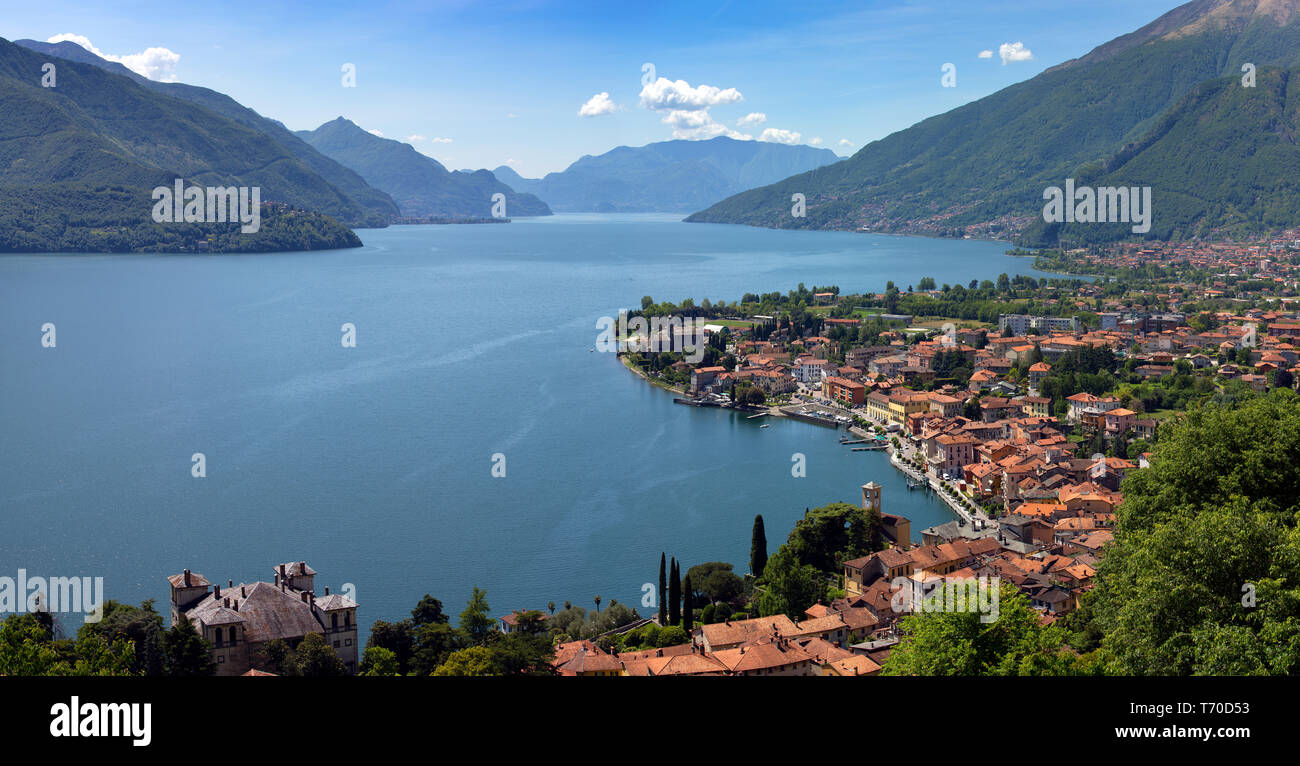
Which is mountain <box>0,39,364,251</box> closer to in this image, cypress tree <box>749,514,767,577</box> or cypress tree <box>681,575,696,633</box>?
cypress tree <box>749,514,767,577</box>

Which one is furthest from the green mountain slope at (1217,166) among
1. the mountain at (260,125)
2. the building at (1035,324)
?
the mountain at (260,125)

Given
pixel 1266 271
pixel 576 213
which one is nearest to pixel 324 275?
pixel 1266 271

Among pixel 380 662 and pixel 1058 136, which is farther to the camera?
pixel 1058 136

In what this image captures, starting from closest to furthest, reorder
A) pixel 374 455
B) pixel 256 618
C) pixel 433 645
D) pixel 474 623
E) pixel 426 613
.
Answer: pixel 256 618
pixel 433 645
pixel 474 623
pixel 426 613
pixel 374 455

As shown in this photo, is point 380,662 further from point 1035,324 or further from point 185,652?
point 1035,324

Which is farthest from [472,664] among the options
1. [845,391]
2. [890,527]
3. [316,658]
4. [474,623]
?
[845,391]

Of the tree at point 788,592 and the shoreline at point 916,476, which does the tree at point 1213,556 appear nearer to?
the tree at point 788,592

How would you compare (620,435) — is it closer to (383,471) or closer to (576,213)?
(383,471)

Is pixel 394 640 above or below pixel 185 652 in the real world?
below
